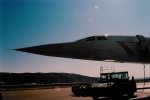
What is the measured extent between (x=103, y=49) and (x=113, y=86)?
10.4ft

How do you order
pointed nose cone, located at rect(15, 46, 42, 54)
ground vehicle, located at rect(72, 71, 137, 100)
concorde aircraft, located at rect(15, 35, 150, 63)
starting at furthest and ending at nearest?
ground vehicle, located at rect(72, 71, 137, 100), concorde aircraft, located at rect(15, 35, 150, 63), pointed nose cone, located at rect(15, 46, 42, 54)

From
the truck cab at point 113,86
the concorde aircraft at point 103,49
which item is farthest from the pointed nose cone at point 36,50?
the truck cab at point 113,86

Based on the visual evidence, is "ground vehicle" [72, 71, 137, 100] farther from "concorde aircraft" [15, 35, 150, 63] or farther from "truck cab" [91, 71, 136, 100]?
"concorde aircraft" [15, 35, 150, 63]

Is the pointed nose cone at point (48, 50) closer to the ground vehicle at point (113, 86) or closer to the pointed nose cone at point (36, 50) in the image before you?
the pointed nose cone at point (36, 50)

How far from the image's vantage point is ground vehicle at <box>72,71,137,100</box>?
1547cm

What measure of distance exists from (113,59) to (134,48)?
1839mm

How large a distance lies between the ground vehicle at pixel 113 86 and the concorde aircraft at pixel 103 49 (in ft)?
6.32

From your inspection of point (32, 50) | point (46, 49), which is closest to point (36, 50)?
point (32, 50)

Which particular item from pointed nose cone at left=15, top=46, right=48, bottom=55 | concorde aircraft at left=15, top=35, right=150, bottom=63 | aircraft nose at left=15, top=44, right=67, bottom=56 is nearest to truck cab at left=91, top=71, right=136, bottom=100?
concorde aircraft at left=15, top=35, right=150, bottom=63

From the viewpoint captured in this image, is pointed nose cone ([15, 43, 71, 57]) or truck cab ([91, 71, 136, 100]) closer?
pointed nose cone ([15, 43, 71, 57])

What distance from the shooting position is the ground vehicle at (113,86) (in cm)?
1547

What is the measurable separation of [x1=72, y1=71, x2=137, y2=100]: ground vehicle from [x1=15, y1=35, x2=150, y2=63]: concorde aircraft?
1925mm

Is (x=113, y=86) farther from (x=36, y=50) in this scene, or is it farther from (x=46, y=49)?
(x=36, y=50)

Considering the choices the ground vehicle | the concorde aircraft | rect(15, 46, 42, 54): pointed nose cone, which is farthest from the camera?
the ground vehicle
